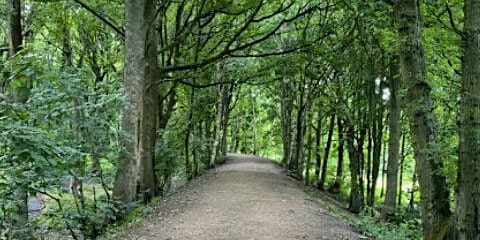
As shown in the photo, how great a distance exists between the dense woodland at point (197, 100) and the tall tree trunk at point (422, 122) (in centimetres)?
2

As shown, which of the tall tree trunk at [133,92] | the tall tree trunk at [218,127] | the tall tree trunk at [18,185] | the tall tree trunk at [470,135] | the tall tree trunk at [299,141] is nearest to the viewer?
the tall tree trunk at [18,185]

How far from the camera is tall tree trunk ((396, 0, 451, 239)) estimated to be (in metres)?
6.75

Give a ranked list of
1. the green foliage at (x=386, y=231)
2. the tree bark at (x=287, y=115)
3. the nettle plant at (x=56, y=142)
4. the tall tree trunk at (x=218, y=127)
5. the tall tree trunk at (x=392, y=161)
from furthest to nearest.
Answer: the tree bark at (x=287, y=115)
the tall tree trunk at (x=218, y=127)
the tall tree trunk at (x=392, y=161)
the green foliage at (x=386, y=231)
the nettle plant at (x=56, y=142)

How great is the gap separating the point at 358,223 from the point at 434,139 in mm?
5877

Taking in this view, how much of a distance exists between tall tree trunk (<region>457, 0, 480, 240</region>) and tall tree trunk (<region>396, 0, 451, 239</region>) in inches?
25.5

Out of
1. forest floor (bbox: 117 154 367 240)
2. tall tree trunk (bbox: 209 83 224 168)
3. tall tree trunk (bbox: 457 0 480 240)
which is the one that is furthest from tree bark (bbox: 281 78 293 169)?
tall tree trunk (bbox: 457 0 480 240)

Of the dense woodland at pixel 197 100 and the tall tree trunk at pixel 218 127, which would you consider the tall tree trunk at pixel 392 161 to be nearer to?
the dense woodland at pixel 197 100

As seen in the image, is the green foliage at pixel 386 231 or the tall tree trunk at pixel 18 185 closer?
the tall tree trunk at pixel 18 185

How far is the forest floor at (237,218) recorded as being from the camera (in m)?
8.94

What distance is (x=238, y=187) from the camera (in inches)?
632

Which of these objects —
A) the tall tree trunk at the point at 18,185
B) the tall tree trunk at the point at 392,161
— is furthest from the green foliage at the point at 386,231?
the tall tree trunk at the point at 18,185

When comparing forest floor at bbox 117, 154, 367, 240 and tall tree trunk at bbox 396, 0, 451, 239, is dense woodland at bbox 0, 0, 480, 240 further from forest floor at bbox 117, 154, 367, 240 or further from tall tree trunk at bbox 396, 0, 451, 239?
forest floor at bbox 117, 154, 367, 240

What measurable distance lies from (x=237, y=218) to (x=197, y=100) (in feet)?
38.7

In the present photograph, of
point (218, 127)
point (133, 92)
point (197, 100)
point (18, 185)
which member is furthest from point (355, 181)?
point (18, 185)
